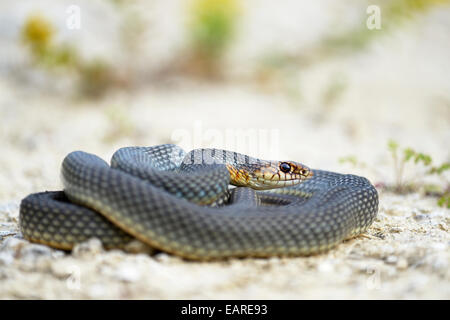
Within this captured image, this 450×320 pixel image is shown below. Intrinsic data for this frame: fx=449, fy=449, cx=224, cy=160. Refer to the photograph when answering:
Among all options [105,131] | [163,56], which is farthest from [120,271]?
[163,56]

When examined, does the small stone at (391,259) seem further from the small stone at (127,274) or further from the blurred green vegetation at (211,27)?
the blurred green vegetation at (211,27)

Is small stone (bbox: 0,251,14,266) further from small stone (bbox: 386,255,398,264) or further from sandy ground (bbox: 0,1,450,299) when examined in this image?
small stone (bbox: 386,255,398,264)

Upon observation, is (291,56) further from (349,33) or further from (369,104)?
(369,104)

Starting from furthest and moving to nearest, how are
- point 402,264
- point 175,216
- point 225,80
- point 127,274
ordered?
point 225,80 → point 402,264 → point 175,216 → point 127,274

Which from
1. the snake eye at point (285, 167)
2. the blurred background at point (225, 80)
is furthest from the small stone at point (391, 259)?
the blurred background at point (225, 80)

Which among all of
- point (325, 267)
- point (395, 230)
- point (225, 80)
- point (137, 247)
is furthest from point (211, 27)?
point (325, 267)

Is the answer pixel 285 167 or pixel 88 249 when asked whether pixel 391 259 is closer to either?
pixel 285 167

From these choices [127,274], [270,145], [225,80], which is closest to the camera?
[127,274]

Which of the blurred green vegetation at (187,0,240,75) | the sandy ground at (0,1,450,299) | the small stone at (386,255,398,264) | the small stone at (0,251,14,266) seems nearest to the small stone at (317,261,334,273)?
the sandy ground at (0,1,450,299)
